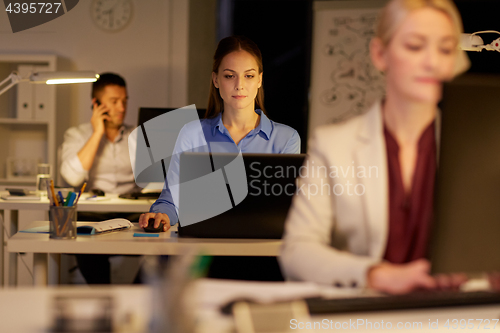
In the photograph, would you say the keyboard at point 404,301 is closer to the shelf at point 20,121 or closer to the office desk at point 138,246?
the office desk at point 138,246

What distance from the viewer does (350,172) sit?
0.95 metres

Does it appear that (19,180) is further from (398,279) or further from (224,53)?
(398,279)

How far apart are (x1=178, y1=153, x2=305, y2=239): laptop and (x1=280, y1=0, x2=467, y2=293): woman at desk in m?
0.43

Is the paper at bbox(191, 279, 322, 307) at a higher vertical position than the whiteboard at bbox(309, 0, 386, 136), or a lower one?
lower

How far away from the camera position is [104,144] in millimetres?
3146

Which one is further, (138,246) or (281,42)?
(281,42)

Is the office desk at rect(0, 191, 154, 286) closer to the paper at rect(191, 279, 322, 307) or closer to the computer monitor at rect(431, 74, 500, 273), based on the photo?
the paper at rect(191, 279, 322, 307)

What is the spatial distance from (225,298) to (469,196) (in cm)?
54

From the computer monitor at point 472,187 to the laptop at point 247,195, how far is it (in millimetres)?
572

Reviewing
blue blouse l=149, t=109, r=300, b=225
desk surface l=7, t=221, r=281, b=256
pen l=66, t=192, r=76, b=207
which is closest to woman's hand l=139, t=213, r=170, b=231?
blue blouse l=149, t=109, r=300, b=225

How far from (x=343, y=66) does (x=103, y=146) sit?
2.37m

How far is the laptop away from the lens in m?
1.38

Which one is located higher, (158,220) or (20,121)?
(20,121)

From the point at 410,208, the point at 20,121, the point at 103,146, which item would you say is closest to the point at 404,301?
the point at 410,208
